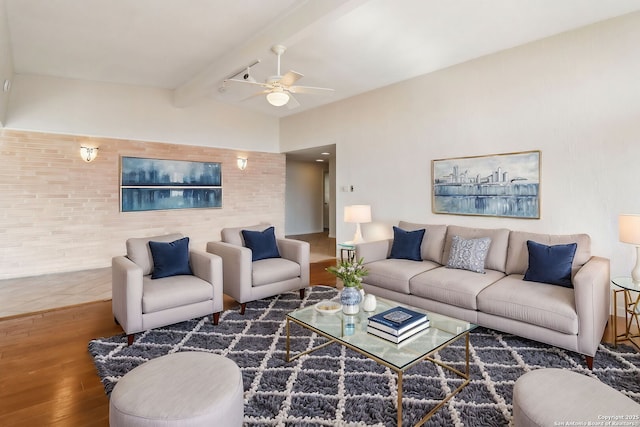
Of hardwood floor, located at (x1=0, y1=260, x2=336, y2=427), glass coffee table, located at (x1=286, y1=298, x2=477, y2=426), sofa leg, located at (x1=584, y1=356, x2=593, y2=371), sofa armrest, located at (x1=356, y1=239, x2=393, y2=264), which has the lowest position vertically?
hardwood floor, located at (x1=0, y1=260, x2=336, y2=427)

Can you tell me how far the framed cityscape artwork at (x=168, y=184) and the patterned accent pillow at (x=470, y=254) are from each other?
4868mm

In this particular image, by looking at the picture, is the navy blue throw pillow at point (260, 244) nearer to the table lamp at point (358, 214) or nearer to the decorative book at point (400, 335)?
the table lamp at point (358, 214)

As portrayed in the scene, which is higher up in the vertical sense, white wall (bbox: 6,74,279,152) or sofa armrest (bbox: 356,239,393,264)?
white wall (bbox: 6,74,279,152)

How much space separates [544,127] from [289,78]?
2849 mm

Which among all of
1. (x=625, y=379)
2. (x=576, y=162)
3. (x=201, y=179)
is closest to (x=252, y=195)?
(x=201, y=179)

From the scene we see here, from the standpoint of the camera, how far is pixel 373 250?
4.10 meters

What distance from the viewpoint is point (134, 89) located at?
227 inches

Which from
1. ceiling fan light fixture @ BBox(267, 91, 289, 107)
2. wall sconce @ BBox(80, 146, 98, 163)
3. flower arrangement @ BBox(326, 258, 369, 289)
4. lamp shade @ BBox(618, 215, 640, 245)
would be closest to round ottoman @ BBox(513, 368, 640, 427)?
flower arrangement @ BBox(326, 258, 369, 289)

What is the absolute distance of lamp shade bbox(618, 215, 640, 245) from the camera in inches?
104

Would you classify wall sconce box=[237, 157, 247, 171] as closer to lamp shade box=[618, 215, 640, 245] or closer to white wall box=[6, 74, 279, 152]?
white wall box=[6, 74, 279, 152]

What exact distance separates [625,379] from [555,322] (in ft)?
1.62

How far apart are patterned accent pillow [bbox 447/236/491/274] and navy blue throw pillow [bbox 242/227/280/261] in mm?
2053

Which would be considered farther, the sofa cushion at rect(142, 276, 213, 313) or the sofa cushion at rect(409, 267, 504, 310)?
the sofa cushion at rect(409, 267, 504, 310)

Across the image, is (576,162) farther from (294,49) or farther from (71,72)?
(71,72)
